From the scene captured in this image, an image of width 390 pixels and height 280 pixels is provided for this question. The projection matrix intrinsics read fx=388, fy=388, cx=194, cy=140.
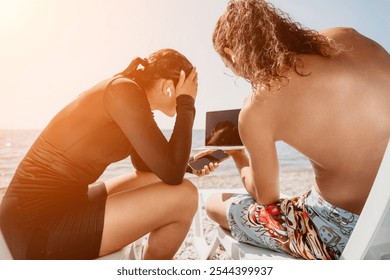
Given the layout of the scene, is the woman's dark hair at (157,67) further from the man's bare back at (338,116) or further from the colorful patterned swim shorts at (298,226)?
the colorful patterned swim shorts at (298,226)

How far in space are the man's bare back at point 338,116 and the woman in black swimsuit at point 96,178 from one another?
0.26 m

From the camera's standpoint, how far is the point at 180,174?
117 cm

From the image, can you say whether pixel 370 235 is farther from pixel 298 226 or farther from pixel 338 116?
pixel 338 116

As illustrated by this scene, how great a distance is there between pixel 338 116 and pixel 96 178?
0.77m

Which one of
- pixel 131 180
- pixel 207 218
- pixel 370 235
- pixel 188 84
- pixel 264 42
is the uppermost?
pixel 264 42

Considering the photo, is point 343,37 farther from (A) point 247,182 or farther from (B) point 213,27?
(A) point 247,182

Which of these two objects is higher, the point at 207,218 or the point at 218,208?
the point at 218,208

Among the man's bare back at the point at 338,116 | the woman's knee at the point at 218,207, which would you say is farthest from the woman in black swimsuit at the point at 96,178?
the man's bare back at the point at 338,116

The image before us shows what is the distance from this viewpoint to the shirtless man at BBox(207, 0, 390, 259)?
1048 millimetres

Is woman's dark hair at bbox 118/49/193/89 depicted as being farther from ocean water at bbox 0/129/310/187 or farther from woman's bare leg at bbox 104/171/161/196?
woman's bare leg at bbox 104/171/161/196

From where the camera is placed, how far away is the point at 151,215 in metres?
1.17

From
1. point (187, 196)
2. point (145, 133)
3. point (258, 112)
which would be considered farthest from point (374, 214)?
point (145, 133)

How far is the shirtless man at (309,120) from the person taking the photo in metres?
1.05

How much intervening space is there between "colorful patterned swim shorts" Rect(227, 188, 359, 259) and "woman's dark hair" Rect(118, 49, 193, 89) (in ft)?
1.64
